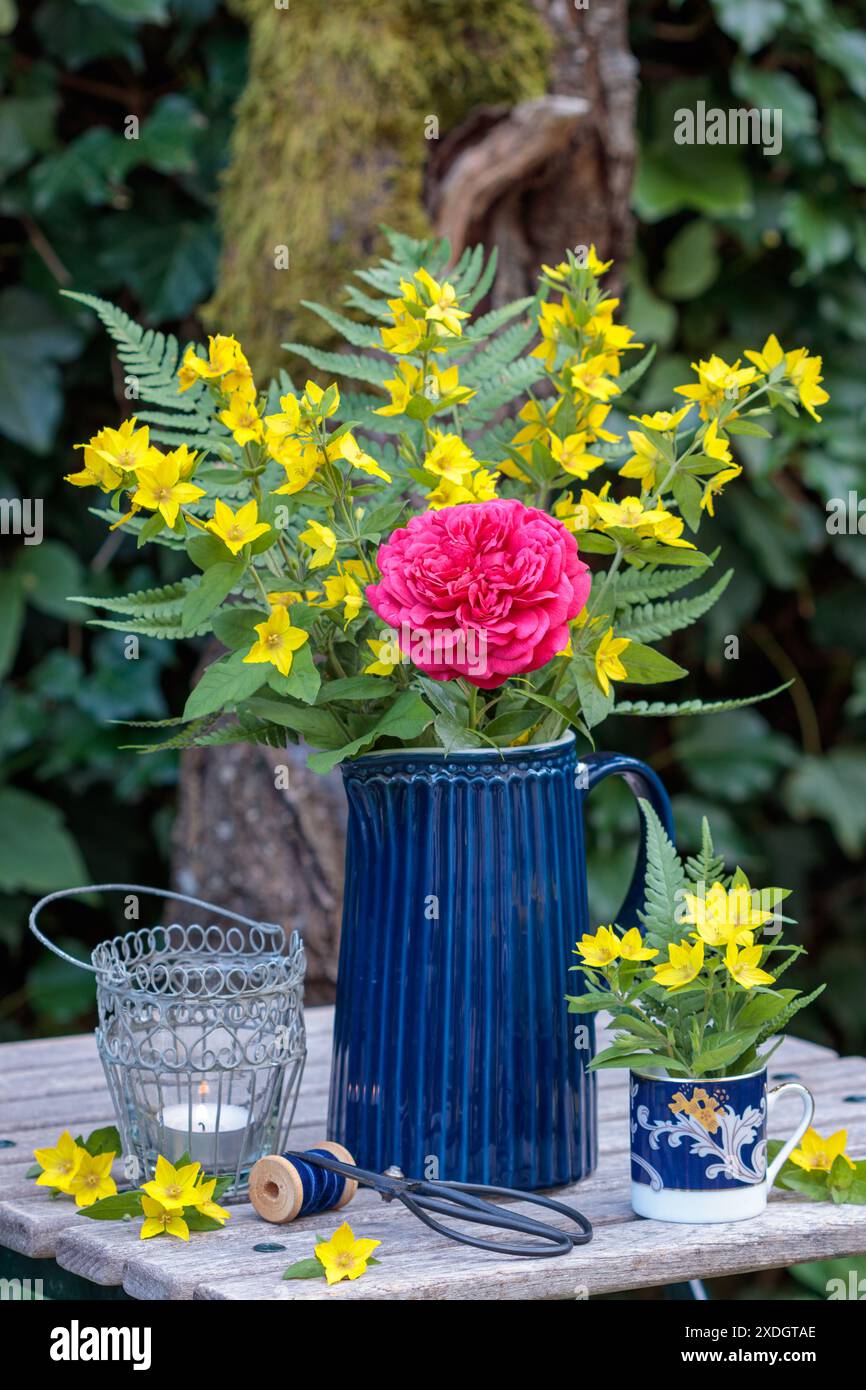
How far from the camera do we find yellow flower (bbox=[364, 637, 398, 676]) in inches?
32.4

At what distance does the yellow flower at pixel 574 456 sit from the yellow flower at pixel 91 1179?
437 mm

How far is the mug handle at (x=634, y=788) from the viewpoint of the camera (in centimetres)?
94

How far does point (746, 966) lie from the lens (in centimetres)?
81

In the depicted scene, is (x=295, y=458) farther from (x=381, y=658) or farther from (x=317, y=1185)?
(x=317, y=1185)

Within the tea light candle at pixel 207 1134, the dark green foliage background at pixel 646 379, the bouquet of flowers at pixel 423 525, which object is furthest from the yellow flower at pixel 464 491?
the dark green foliage background at pixel 646 379

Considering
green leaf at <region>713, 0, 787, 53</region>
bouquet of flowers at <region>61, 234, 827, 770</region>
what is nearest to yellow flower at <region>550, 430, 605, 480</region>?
bouquet of flowers at <region>61, 234, 827, 770</region>

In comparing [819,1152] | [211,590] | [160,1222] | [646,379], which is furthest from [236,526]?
[646,379]

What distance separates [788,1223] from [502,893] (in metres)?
0.21

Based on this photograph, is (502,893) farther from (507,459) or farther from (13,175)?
(13,175)

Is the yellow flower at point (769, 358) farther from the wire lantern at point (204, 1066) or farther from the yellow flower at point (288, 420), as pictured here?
the wire lantern at point (204, 1066)

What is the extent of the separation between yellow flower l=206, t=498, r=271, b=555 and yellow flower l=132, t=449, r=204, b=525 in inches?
0.6

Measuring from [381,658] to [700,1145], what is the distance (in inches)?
11.2

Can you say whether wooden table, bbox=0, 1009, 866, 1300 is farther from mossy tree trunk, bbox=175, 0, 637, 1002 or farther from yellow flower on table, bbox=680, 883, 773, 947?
mossy tree trunk, bbox=175, 0, 637, 1002

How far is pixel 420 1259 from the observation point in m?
0.78
